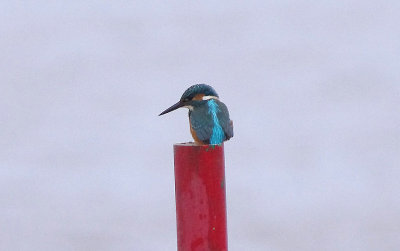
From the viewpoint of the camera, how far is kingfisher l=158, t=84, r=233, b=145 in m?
2.04

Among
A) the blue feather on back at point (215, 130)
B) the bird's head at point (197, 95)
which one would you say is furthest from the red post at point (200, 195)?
the bird's head at point (197, 95)

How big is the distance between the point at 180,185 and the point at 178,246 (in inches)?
9.9

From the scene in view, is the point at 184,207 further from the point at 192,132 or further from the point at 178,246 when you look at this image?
the point at 192,132

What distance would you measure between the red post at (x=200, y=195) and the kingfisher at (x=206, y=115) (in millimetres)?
124

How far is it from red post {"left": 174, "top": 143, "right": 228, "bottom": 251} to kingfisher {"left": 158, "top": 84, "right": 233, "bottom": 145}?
0.12m

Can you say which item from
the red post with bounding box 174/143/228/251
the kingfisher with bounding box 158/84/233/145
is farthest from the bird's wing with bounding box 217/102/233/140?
the red post with bounding box 174/143/228/251

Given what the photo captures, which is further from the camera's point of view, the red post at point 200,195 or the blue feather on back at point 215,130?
the blue feather on back at point 215,130

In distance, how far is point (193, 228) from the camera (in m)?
1.91

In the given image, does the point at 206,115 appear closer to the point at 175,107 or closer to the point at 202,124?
the point at 202,124

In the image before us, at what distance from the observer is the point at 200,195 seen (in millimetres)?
1884

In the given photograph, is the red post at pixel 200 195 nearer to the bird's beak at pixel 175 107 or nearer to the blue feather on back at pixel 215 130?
the blue feather on back at pixel 215 130

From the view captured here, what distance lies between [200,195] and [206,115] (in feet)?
1.23

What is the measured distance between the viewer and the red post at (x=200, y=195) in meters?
1.88

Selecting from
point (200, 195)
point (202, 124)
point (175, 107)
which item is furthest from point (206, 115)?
point (200, 195)
